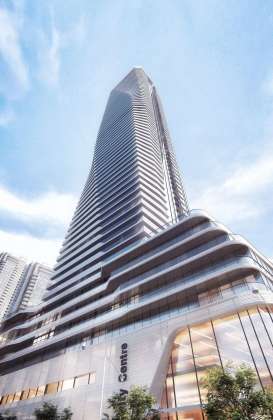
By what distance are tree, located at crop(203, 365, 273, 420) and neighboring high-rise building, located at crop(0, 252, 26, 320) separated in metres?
151

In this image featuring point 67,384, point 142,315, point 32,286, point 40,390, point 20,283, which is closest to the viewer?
point 142,315

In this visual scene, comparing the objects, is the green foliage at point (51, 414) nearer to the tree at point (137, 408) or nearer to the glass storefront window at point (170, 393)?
the tree at point (137, 408)

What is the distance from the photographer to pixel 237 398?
1363 centimetres

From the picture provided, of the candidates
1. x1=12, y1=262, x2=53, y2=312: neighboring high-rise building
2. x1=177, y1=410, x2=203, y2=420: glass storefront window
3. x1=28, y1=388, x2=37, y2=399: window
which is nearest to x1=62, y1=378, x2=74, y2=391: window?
x1=28, y1=388, x2=37, y2=399: window

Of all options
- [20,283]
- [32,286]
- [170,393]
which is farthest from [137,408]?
[20,283]

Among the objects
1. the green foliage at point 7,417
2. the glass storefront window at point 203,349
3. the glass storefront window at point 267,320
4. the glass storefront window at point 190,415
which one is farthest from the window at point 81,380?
the glass storefront window at point 267,320

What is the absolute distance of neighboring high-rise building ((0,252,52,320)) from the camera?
119 metres

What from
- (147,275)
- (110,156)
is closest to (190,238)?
(147,275)

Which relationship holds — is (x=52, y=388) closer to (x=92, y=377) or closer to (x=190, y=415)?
(x=92, y=377)

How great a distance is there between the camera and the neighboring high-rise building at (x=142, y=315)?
21688 mm

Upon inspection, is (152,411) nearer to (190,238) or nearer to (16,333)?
(190,238)

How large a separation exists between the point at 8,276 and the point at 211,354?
160 meters

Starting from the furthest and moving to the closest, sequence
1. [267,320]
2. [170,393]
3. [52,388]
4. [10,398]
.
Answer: [10,398]
[52,388]
[170,393]
[267,320]

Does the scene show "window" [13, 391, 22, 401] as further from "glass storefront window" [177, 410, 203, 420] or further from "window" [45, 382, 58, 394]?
"glass storefront window" [177, 410, 203, 420]
